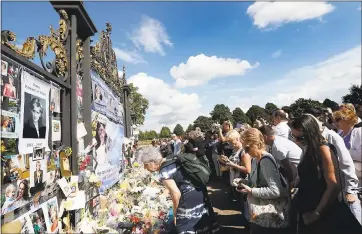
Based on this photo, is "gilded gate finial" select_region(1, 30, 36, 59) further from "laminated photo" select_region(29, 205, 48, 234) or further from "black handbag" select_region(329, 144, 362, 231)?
"black handbag" select_region(329, 144, 362, 231)

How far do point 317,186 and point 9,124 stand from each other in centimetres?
275

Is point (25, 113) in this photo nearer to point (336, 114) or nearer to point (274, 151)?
point (274, 151)

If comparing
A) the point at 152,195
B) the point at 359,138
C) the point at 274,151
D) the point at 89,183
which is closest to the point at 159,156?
the point at 89,183

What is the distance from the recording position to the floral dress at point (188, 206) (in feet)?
9.41

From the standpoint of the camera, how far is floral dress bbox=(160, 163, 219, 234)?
287cm

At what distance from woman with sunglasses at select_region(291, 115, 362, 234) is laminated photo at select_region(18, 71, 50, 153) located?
2.53m

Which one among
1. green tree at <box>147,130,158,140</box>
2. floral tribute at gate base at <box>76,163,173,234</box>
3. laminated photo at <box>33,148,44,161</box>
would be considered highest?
green tree at <box>147,130,158,140</box>

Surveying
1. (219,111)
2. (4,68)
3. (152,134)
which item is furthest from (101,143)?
(152,134)

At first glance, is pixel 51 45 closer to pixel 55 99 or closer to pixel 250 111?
pixel 55 99

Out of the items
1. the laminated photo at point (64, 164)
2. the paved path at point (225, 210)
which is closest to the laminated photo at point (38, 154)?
the laminated photo at point (64, 164)

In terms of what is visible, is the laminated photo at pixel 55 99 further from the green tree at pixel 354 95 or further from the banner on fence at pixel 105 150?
the green tree at pixel 354 95

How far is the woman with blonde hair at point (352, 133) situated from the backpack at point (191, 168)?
1.84 metres

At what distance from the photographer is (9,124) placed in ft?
6.70

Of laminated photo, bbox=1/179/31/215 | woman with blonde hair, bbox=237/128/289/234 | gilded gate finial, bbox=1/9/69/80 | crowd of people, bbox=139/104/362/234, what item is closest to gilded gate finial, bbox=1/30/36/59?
gilded gate finial, bbox=1/9/69/80
